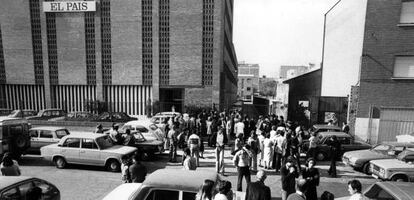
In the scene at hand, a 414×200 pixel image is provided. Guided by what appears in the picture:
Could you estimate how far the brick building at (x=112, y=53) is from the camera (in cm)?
2386

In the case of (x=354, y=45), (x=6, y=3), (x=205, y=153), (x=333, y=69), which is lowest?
(x=205, y=153)

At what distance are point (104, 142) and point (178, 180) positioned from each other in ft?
21.4

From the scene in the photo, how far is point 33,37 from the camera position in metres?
25.5

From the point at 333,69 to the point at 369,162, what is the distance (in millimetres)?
15552

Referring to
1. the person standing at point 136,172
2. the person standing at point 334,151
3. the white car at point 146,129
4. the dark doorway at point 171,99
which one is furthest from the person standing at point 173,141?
the dark doorway at point 171,99

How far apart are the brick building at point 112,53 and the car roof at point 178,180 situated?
1845 centimetres

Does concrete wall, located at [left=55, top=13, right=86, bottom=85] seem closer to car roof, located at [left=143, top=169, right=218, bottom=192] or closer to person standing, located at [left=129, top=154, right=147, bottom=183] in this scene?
person standing, located at [left=129, top=154, right=147, bottom=183]

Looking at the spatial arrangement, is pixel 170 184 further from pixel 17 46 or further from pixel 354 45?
pixel 17 46

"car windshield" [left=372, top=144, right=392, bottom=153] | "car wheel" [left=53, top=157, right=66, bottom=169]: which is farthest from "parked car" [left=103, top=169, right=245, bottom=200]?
"car windshield" [left=372, top=144, right=392, bottom=153]

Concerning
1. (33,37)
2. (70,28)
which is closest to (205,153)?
(70,28)

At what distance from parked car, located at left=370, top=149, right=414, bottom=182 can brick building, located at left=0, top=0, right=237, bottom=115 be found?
1575 centimetres

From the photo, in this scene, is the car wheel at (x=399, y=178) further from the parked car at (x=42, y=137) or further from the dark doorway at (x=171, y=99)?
the dark doorway at (x=171, y=99)

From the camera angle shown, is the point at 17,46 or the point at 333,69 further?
the point at 17,46

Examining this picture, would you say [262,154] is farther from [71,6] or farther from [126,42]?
[71,6]
